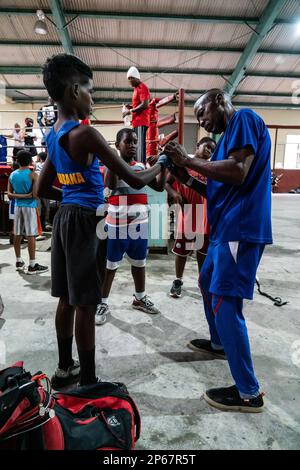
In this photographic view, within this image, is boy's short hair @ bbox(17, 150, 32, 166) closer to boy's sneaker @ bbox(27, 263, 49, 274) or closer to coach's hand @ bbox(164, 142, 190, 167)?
boy's sneaker @ bbox(27, 263, 49, 274)

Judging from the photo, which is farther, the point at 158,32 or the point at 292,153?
the point at 292,153

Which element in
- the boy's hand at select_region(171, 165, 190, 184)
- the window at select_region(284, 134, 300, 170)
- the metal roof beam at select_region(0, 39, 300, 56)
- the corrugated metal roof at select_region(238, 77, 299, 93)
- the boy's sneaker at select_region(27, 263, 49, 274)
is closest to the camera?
the boy's hand at select_region(171, 165, 190, 184)

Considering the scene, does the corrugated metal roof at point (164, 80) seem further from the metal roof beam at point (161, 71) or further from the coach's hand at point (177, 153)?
the coach's hand at point (177, 153)

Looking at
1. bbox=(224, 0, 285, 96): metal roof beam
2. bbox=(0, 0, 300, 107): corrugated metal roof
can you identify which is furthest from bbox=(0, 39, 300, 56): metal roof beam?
bbox=(224, 0, 285, 96): metal roof beam

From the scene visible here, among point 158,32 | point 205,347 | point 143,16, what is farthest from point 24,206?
point 158,32

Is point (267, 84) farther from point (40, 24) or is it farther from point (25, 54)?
point (25, 54)

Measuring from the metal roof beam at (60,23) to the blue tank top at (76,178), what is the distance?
1002 cm

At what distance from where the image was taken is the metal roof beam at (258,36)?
9.42 m

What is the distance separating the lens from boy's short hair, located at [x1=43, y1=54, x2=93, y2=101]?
149cm

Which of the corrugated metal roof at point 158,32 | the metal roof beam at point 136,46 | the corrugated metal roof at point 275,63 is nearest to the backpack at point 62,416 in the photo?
the corrugated metal roof at point 158,32

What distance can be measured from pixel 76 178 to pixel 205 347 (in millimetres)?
1570

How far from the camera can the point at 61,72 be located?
149 cm

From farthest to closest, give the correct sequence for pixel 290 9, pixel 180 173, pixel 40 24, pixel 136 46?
1. pixel 136 46
2. pixel 290 9
3. pixel 40 24
4. pixel 180 173

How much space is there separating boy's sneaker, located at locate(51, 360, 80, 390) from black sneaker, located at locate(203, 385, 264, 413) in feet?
2.72
